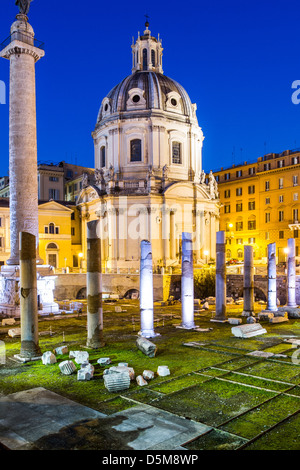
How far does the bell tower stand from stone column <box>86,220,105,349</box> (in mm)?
36340

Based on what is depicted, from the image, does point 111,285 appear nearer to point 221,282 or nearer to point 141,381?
point 221,282

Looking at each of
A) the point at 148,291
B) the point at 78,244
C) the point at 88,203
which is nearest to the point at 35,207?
the point at 148,291

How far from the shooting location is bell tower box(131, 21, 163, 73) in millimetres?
46062

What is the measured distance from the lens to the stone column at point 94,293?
45.1ft

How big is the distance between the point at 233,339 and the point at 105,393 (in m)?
7.08

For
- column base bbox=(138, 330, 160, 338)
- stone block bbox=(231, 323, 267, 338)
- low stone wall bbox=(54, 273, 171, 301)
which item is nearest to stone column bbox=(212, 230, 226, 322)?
stone block bbox=(231, 323, 267, 338)

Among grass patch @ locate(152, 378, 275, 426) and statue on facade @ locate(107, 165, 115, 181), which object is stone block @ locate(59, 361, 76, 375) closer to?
grass patch @ locate(152, 378, 275, 426)

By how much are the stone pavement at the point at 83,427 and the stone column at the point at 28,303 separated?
11.6 feet

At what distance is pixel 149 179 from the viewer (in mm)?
Answer: 39688

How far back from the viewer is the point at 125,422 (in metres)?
7.66

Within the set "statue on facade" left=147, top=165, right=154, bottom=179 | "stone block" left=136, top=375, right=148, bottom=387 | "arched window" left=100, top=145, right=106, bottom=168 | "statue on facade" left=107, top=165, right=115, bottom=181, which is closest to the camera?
"stone block" left=136, top=375, right=148, bottom=387

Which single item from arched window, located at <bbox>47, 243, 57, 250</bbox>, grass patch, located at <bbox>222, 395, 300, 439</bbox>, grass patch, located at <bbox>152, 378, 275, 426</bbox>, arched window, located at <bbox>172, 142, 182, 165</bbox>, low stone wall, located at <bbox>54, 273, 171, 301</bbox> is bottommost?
grass patch, located at <bbox>222, 395, 300, 439</bbox>

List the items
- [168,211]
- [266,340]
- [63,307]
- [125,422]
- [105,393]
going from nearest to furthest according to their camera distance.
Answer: [125,422], [105,393], [266,340], [63,307], [168,211]

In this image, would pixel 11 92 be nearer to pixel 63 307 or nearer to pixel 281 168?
pixel 63 307
